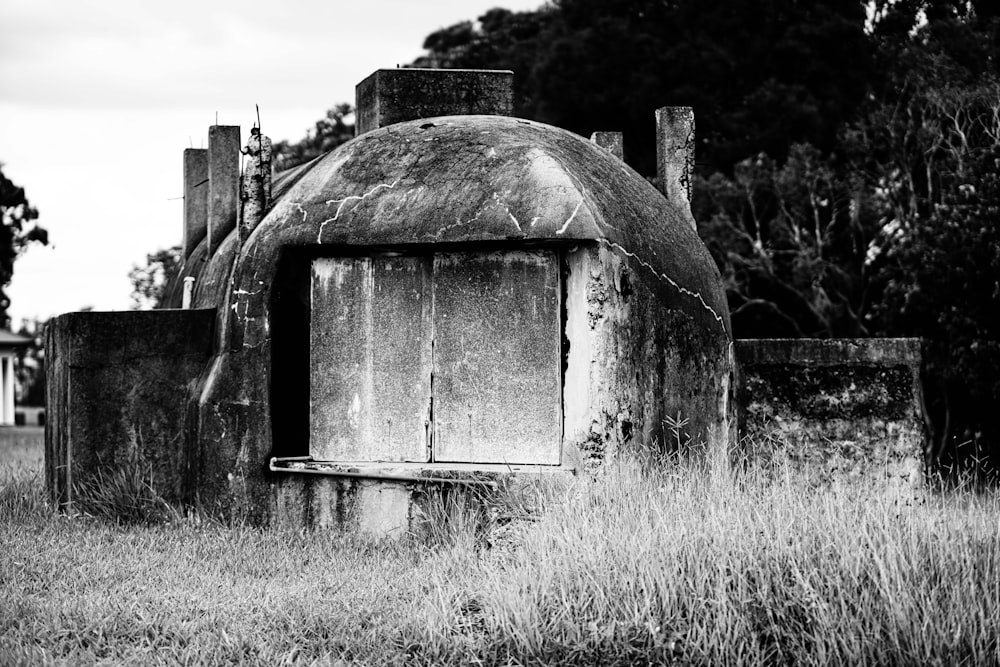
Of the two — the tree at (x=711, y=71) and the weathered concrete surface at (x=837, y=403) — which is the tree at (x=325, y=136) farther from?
the weathered concrete surface at (x=837, y=403)

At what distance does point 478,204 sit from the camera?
23.5 feet

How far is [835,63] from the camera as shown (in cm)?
2030

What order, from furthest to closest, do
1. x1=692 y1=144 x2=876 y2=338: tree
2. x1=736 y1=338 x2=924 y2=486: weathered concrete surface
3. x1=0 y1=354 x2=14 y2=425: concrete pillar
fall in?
x1=0 y1=354 x2=14 y2=425: concrete pillar, x1=692 y1=144 x2=876 y2=338: tree, x1=736 y1=338 x2=924 y2=486: weathered concrete surface

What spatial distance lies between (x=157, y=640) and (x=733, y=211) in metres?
14.6

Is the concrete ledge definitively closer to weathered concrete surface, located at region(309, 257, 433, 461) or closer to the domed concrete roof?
the domed concrete roof

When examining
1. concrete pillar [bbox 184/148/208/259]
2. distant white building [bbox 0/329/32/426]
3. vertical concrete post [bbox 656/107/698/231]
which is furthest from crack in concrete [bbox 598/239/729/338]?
distant white building [bbox 0/329/32/426]

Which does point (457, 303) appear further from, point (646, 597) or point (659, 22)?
point (659, 22)

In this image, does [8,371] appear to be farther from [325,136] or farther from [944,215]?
[944,215]

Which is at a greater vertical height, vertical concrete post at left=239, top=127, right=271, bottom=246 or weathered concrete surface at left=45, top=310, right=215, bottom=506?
vertical concrete post at left=239, top=127, right=271, bottom=246

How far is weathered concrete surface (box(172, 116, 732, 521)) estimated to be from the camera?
6992 mm

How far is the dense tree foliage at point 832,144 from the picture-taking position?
13.5 m

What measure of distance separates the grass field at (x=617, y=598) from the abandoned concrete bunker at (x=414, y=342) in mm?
1070

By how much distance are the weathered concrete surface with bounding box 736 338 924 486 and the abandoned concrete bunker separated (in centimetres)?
57

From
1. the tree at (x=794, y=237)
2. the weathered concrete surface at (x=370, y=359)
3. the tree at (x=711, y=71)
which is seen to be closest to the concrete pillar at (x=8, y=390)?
the tree at (x=711, y=71)
